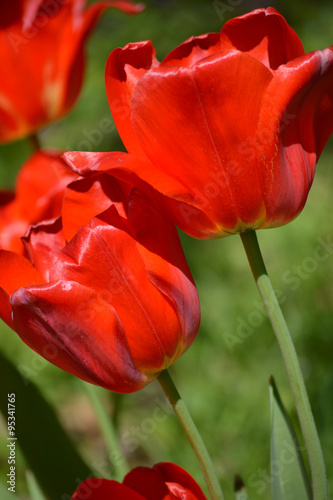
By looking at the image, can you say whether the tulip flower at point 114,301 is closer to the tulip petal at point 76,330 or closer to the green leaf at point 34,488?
the tulip petal at point 76,330

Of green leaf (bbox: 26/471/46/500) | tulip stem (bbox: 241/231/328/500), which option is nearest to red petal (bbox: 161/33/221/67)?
tulip stem (bbox: 241/231/328/500)

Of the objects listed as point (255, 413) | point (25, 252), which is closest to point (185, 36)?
point (255, 413)

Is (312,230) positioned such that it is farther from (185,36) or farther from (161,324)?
(161,324)

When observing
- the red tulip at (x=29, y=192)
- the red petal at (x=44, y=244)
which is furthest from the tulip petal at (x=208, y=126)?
the red tulip at (x=29, y=192)

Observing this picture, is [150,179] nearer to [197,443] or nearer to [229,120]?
[229,120]

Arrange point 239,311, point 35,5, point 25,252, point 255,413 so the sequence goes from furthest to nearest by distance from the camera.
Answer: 1. point 239,311
2. point 255,413
3. point 35,5
4. point 25,252

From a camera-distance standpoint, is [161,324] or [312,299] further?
[312,299]
